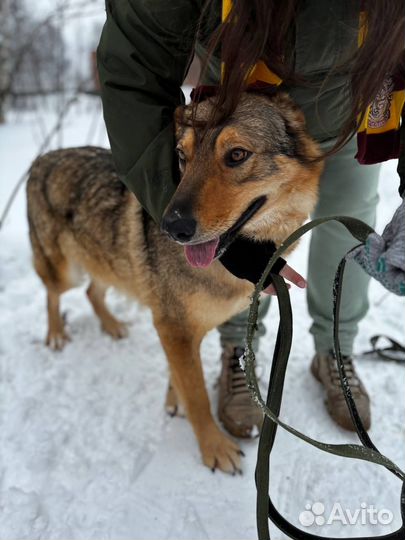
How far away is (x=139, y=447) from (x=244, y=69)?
188 cm

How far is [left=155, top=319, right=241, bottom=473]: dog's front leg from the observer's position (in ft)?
7.22

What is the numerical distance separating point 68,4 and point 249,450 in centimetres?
448

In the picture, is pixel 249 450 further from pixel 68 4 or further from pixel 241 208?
pixel 68 4

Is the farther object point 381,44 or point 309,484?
point 309,484

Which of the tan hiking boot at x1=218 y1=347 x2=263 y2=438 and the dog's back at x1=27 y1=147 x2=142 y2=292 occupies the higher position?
the dog's back at x1=27 y1=147 x2=142 y2=292

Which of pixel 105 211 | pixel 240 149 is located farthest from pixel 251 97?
pixel 105 211

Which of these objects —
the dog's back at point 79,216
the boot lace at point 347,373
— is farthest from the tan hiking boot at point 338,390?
the dog's back at point 79,216

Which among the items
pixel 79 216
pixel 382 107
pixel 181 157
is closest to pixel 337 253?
pixel 382 107

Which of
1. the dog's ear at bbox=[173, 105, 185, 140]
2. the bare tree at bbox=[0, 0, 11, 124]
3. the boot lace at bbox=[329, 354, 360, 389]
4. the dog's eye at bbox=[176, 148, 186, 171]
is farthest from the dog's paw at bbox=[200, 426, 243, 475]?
the bare tree at bbox=[0, 0, 11, 124]

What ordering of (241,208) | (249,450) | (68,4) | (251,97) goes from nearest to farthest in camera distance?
(241,208), (251,97), (249,450), (68,4)

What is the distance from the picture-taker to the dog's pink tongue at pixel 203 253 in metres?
1.64

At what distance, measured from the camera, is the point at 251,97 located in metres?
1.74

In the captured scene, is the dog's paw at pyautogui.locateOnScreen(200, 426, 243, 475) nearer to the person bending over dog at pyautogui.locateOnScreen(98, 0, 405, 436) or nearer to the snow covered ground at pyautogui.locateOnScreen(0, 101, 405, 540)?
the snow covered ground at pyautogui.locateOnScreen(0, 101, 405, 540)

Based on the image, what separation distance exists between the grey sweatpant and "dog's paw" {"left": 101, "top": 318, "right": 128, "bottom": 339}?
0.86m
